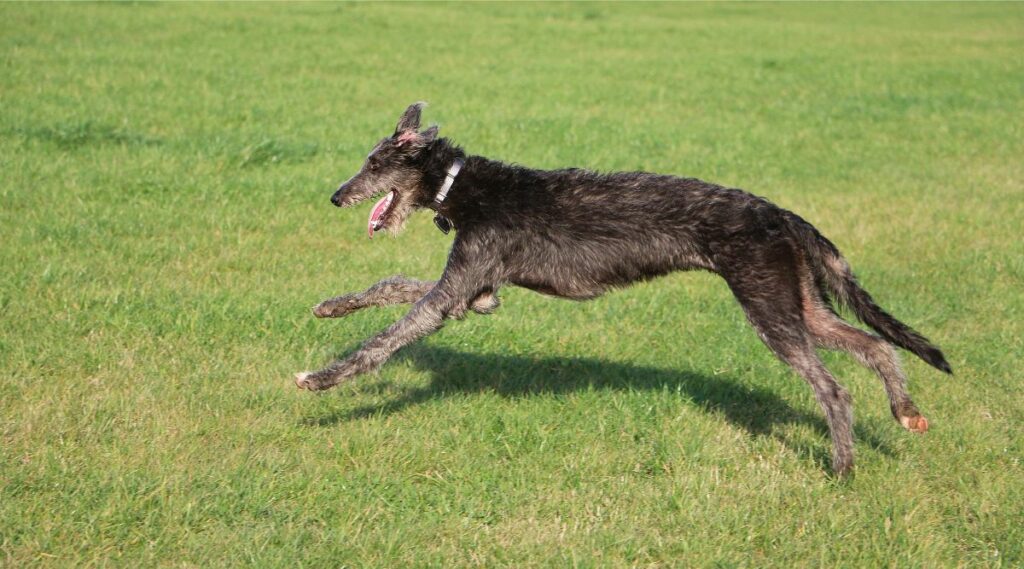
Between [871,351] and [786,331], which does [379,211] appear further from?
[871,351]

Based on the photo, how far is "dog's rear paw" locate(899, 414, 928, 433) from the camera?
667 cm

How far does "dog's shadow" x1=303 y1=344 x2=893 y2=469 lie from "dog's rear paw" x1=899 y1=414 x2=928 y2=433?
1.29ft

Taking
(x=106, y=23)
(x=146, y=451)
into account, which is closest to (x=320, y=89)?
(x=106, y=23)

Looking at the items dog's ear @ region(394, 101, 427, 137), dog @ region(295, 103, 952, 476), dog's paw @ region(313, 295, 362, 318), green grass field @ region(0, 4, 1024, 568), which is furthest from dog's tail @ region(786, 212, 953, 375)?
dog's paw @ region(313, 295, 362, 318)

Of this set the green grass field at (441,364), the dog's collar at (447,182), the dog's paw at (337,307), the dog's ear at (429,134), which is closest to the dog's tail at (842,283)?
the green grass field at (441,364)

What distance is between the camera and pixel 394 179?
7.23m

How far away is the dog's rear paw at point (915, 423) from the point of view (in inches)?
263

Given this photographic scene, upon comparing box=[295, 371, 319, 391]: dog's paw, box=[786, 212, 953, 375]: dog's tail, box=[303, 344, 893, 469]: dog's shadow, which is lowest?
box=[303, 344, 893, 469]: dog's shadow

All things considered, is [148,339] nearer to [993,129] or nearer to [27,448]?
[27,448]

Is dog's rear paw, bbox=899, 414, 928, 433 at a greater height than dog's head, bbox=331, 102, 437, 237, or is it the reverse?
dog's head, bbox=331, 102, 437, 237

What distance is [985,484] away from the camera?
650cm

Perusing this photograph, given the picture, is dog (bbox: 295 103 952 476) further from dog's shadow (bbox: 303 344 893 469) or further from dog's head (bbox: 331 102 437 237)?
dog's shadow (bbox: 303 344 893 469)

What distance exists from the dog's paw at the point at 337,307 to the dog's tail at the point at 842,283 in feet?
9.49

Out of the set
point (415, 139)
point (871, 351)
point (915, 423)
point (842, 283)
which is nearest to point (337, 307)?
point (415, 139)
